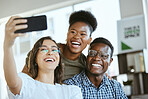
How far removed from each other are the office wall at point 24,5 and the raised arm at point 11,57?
12.8ft

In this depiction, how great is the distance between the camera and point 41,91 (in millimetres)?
1717

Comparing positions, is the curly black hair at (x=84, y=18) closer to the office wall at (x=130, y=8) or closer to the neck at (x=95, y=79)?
the neck at (x=95, y=79)

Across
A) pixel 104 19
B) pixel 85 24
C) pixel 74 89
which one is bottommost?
pixel 74 89

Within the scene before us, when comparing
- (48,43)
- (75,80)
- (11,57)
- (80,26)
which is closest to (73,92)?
(48,43)

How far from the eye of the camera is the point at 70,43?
2.60m

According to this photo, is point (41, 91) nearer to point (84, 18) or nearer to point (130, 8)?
point (84, 18)

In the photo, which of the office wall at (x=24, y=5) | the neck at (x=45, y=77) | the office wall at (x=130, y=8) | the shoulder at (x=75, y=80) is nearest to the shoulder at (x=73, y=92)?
the neck at (x=45, y=77)

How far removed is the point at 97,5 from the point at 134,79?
5.21ft

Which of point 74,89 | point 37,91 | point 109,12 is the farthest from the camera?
point 109,12

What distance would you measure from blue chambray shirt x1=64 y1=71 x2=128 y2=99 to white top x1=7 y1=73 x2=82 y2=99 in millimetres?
498

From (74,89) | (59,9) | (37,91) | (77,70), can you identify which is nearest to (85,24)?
(77,70)

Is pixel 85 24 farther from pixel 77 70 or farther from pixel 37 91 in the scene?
pixel 37 91

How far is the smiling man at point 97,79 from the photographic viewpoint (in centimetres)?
240

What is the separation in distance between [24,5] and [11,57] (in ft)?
15.0
